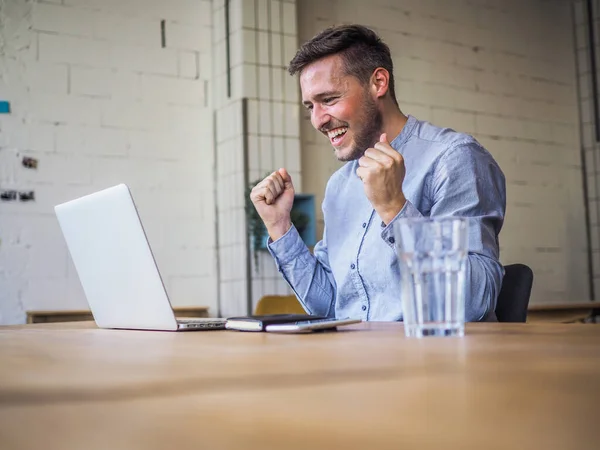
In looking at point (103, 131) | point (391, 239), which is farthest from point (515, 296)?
point (103, 131)

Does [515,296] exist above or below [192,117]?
below

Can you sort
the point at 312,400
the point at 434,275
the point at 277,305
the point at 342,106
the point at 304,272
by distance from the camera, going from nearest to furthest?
the point at 312,400 → the point at 434,275 → the point at 304,272 → the point at 342,106 → the point at 277,305

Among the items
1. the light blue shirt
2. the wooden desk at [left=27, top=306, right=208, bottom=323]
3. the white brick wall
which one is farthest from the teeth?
the white brick wall

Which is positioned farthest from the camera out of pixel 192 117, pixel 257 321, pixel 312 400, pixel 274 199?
pixel 192 117

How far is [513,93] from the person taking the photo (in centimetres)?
623

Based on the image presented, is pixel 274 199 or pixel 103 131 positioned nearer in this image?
pixel 274 199

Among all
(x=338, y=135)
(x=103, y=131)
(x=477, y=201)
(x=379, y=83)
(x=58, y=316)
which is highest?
(x=103, y=131)

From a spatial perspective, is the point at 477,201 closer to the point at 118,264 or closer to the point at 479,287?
the point at 479,287

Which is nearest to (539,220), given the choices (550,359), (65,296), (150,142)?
(150,142)

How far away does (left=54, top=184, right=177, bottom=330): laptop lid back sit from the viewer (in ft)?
4.13

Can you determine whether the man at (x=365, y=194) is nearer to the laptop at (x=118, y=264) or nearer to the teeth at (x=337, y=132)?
the teeth at (x=337, y=132)

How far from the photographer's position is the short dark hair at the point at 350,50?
2.08 m

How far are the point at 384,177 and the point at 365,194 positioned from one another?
215mm

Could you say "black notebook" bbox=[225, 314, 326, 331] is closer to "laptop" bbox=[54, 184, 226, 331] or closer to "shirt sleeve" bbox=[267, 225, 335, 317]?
"laptop" bbox=[54, 184, 226, 331]
